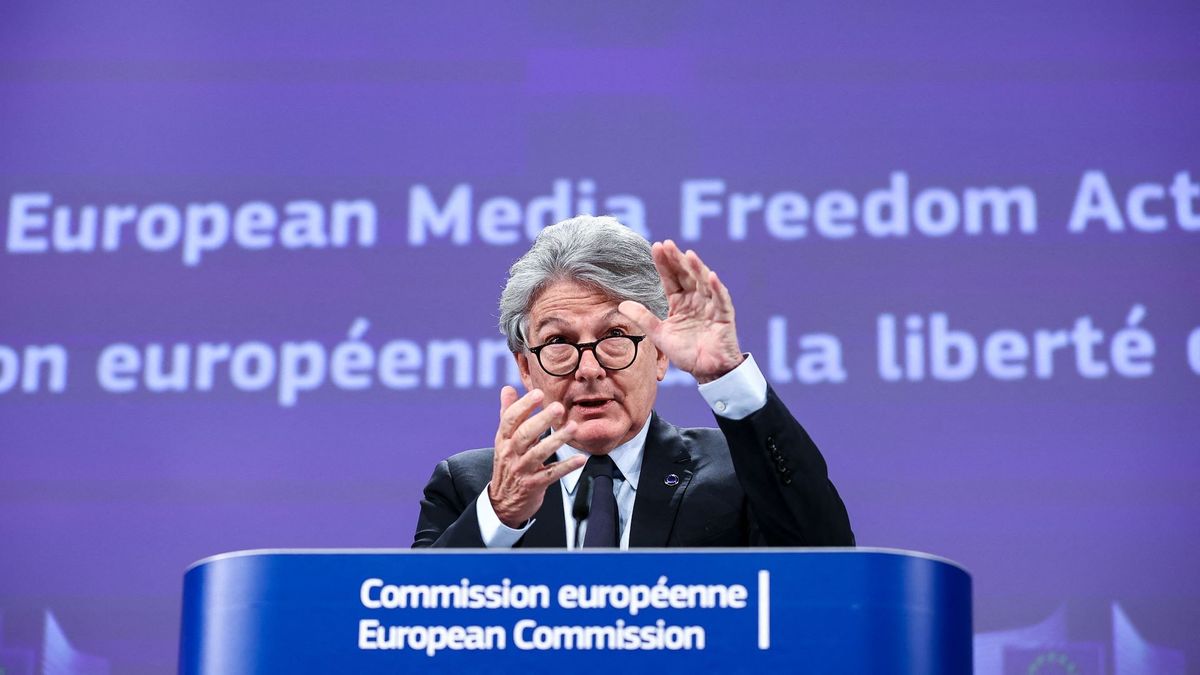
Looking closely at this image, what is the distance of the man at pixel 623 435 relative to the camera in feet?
6.07

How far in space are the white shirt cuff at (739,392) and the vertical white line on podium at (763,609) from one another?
48 centimetres

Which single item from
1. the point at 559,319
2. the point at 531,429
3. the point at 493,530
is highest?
the point at 559,319

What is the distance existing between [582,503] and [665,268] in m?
0.46

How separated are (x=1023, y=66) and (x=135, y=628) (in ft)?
9.27

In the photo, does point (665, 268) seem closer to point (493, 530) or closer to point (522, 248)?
point (493, 530)

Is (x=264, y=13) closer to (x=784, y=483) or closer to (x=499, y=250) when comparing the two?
(x=499, y=250)

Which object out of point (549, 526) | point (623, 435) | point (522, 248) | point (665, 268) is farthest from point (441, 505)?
point (522, 248)

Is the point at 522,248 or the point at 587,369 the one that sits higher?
the point at 522,248

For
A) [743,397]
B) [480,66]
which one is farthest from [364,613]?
[480,66]

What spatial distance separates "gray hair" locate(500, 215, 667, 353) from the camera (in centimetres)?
228

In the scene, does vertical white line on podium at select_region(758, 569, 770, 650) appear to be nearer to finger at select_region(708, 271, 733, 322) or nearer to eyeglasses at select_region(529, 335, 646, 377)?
finger at select_region(708, 271, 733, 322)

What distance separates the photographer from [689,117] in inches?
163

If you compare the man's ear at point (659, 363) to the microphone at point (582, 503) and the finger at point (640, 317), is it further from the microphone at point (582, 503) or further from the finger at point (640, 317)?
the finger at point (640, 317)

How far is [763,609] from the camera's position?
54.2 inches
